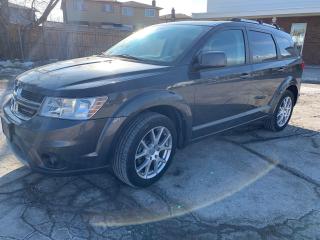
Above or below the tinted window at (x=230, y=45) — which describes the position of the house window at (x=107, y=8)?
above

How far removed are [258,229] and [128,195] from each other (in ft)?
4.31

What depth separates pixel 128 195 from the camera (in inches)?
130

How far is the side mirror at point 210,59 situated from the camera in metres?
3.54

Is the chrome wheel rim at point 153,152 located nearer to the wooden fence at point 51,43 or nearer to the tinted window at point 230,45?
the tinted window at point 230,45

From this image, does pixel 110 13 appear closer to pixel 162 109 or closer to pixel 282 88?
pixel 282 88

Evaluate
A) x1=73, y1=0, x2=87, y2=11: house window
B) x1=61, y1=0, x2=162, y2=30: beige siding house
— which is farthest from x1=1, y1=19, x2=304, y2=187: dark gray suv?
x1=73, y1=0, x2=87, y2=11: house window

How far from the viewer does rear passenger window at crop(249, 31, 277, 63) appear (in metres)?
4.59

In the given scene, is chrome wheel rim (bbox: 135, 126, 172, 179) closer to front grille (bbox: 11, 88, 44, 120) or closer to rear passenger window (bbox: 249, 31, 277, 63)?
front grille (bbox: 11, 88, 44, 120)

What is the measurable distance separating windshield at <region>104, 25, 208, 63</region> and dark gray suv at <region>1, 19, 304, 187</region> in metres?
0.02

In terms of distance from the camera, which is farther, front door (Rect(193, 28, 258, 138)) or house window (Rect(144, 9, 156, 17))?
house window (Rect(144, 9, 156, 17))

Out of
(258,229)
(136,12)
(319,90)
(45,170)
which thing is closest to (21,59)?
(319,90)

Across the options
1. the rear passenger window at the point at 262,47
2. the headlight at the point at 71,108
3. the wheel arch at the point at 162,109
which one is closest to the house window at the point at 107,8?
the rear passenger window at the point at 262,47

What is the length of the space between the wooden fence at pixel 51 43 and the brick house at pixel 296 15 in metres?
8.36

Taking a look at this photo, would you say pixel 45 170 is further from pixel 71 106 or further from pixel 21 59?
pixel 21 59
